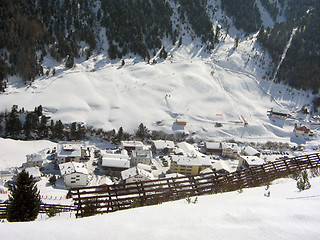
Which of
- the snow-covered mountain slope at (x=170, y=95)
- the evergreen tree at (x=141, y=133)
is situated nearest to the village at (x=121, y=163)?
the evergreen tree at (x=141, y=133)

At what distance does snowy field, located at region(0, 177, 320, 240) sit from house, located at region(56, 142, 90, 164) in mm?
27880

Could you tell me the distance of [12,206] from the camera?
7.77m

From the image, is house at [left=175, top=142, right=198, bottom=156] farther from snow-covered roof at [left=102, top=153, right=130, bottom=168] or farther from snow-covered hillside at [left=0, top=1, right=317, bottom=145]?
snow-covered roof at [left=102, top=153, right=130, bottom=168]

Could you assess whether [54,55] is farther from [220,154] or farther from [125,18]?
[220,154]

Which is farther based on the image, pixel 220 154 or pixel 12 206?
pixel 220 154

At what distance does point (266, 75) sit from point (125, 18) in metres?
42.5

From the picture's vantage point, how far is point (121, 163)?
99.8ft

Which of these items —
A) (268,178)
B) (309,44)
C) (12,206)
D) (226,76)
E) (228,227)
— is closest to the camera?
(228,227)

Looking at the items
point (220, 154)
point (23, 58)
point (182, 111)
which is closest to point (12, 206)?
point (220, 154)

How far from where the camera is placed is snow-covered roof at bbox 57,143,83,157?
31.1 meters

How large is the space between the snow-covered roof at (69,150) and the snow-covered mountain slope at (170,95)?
8813mm

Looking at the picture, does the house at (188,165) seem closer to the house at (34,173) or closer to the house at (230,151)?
the house at (230,151)

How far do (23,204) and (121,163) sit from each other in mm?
22751

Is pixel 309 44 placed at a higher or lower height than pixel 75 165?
higher
